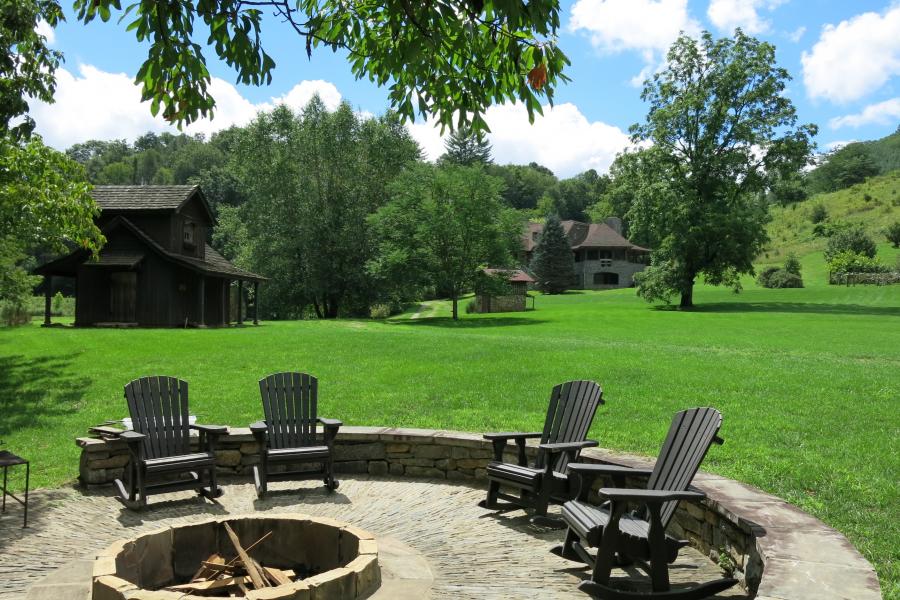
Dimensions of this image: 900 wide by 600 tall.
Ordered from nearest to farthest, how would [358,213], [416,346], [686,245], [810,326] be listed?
[416,346]
[810,326]
[686,245]
[358,213]

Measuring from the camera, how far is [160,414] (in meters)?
6.53

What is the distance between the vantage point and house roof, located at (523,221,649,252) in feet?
225

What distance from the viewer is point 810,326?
2589 cm

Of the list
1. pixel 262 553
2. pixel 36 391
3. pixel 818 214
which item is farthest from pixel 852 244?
pixel 262 553

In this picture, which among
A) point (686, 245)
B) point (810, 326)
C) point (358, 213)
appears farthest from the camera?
point (358, 213)

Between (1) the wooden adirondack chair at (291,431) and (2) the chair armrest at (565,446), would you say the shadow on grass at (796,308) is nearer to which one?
(2) the chair armrest at (565,446)

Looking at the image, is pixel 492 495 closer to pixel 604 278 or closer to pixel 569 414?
pixel 569 414

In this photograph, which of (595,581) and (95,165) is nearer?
(595,581)

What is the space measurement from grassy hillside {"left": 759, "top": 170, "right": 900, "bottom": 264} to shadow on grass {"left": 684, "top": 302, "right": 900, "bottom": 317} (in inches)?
926

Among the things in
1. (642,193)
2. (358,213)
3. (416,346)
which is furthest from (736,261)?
(416,346)

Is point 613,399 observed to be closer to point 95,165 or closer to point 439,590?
point 439,590

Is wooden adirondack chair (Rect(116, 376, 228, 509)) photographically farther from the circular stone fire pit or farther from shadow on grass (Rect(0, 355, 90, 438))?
shadow on grass (Rect(0, 355, 90, 438))

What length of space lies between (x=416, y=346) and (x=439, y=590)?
14.2 metres

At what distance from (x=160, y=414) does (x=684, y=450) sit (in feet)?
15.4
